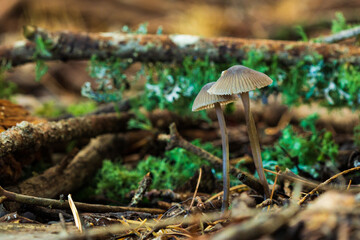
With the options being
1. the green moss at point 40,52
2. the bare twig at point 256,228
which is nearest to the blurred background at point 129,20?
the green moss at point 40,52

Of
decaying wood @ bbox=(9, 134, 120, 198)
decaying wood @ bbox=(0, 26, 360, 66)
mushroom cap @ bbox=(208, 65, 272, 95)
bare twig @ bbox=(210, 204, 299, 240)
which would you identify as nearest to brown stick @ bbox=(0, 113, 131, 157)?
decaying wood @ bbox=(9, 134, 120, 198)

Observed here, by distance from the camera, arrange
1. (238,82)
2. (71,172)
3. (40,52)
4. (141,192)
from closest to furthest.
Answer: (238,82) < (141,192) < (71,172) < (40,52)

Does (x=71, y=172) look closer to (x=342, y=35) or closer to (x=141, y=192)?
(x=141, y=192)

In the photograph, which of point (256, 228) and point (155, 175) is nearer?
point (256, 228)

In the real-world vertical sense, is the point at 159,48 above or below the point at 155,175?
above

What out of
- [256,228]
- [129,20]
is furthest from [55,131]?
[129,20]

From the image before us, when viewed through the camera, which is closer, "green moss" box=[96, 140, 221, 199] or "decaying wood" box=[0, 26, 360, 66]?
"green moss" box=[96, 140, 221, 199]

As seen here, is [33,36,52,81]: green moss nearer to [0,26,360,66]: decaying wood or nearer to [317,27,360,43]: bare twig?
[0,26,360,66]: decaying wood
